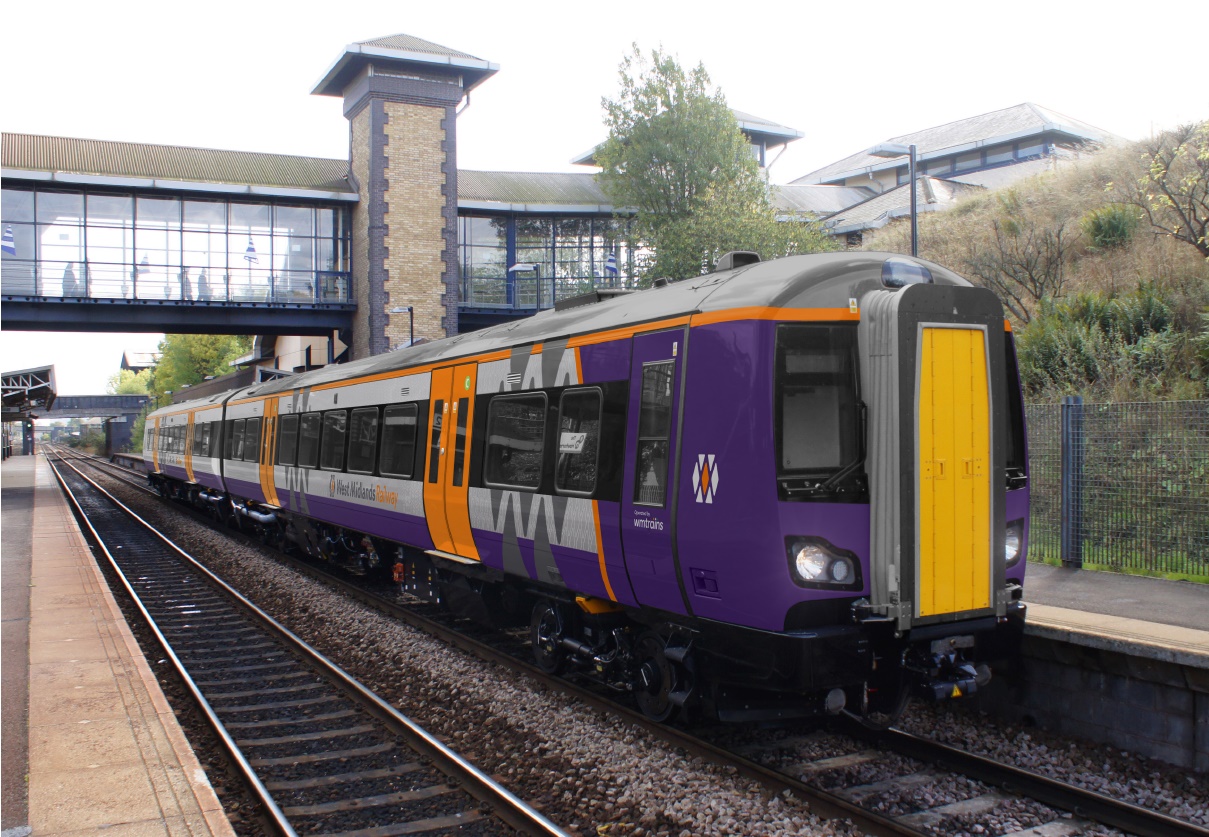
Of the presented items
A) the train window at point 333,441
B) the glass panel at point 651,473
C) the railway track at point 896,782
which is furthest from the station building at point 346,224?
the railway track at point 896,782

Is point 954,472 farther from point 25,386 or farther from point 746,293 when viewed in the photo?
point 25,386

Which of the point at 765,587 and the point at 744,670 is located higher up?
the point at 765,587

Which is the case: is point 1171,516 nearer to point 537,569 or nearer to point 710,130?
point 537,569

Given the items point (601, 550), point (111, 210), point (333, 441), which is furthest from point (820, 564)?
point (111, 210)

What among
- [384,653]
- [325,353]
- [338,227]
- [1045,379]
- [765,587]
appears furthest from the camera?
[325,353]

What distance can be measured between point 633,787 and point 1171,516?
6709mm

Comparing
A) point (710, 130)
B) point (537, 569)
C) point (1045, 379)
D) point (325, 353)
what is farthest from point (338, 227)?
point (537, 569)

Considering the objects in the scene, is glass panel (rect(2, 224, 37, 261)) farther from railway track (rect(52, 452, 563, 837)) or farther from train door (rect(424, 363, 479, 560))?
train door (rect(424, 363, 479, 560))

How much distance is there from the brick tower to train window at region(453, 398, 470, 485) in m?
21.1

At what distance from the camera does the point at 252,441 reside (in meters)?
17.7

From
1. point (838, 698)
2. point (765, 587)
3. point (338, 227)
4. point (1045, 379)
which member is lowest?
point (838, 698)

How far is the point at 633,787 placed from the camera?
554cm

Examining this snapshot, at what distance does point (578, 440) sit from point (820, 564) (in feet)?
7.40

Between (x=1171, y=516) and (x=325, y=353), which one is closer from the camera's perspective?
(x=1171, y=516)
